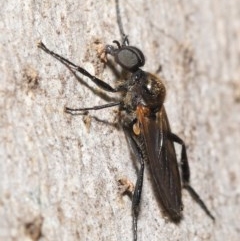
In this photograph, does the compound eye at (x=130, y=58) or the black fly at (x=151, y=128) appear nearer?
the black fly at (x=151, y=128)

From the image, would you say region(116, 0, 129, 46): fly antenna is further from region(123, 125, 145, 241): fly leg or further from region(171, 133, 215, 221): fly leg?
region(171, 133, 215, 221): fly leg

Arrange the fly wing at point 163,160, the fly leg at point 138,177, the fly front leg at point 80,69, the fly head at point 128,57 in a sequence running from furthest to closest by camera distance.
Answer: the fly head at point 128,57
the fly wing at point 163,160
the fly leg at point 138,177
the fly front leg at point 80,69

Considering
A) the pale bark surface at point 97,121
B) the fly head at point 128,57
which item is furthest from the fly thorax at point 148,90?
the pale bark surface at point 97,121

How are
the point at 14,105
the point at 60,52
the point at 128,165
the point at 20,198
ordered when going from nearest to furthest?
the point at 20,198
the point at 14,105
the point at 60,52
the point at 128,165

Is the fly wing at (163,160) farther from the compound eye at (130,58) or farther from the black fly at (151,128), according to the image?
the compound eye at (130,58)

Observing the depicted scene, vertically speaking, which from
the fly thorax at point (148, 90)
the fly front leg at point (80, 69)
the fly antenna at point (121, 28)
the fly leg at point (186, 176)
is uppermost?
the fly antenna at point (121, 28)

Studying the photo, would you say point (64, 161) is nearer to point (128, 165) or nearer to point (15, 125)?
point (15, 125)

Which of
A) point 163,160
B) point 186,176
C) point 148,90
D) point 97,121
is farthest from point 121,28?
point 186,176

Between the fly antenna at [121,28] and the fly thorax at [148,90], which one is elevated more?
the fly antenna at [121,28]

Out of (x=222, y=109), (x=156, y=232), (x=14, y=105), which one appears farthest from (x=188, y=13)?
(x=14, y=105)
